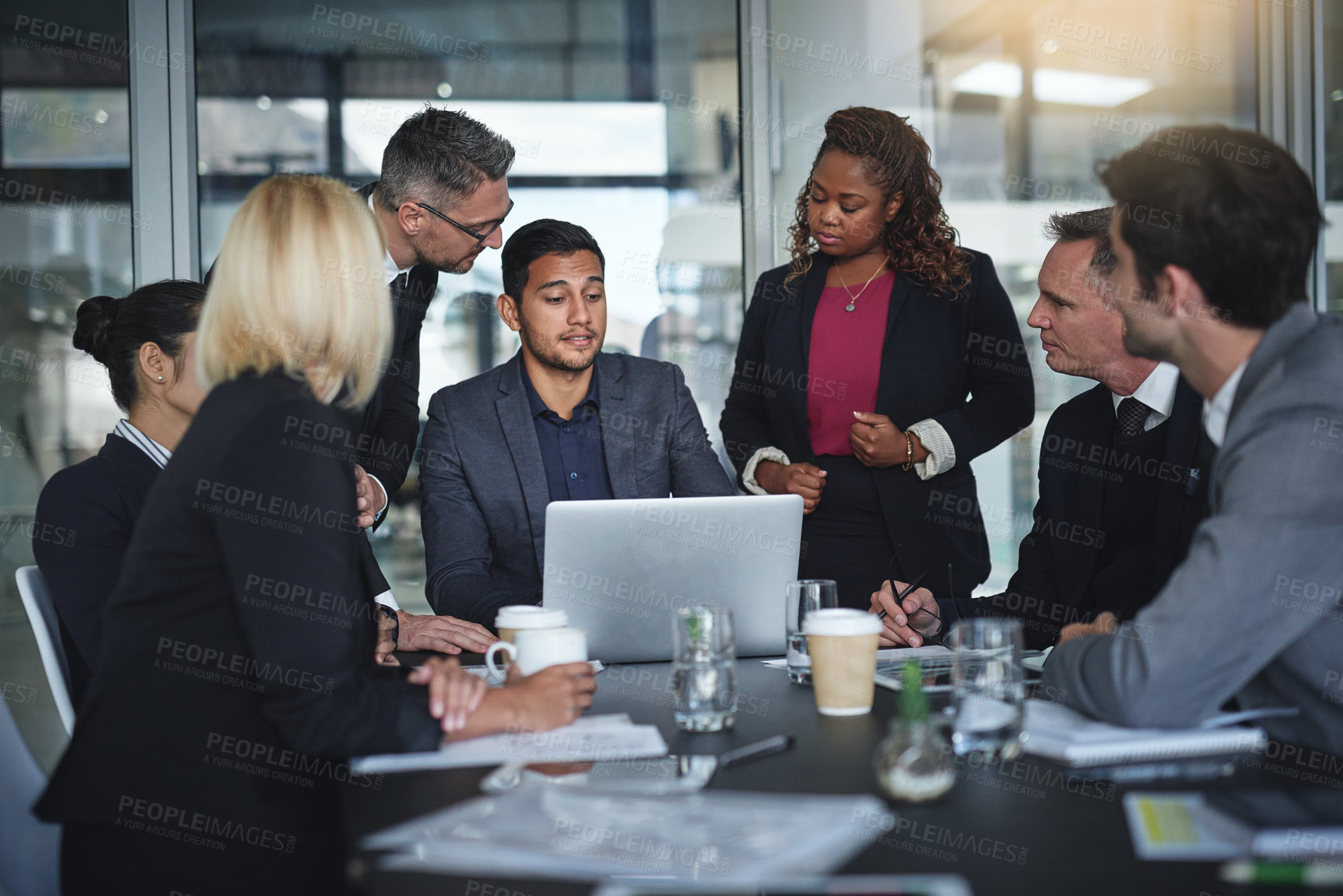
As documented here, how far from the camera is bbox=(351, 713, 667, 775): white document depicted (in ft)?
4.40

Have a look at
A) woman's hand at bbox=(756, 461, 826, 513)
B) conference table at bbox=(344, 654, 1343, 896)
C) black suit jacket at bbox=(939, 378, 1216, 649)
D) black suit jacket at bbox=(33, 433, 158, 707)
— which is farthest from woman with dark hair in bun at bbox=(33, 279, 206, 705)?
black suit jacket at bbox=(939, 378, 1216, 649)

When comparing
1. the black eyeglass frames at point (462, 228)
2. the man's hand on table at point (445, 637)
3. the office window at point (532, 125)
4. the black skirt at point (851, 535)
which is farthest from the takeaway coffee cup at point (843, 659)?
the office window at point (532, 125)

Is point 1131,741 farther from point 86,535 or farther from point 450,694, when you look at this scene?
point 86,535

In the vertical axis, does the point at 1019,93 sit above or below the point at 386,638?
above

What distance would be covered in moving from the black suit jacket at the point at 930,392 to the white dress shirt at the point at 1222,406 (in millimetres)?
1251

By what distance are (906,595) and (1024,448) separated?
2.63 metres

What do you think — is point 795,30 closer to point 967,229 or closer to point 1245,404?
point 967,229

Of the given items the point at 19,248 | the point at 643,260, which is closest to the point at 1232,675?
the point at 643,260

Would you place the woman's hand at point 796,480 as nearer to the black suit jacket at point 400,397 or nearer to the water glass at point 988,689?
the black suit jacket at point 400,397

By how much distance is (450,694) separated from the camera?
141 cm

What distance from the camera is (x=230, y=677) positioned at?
1417 mm

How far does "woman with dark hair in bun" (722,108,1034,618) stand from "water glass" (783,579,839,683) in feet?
3.32

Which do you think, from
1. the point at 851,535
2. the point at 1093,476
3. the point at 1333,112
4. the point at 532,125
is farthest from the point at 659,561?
the point at 1333,112

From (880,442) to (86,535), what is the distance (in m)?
1.77
